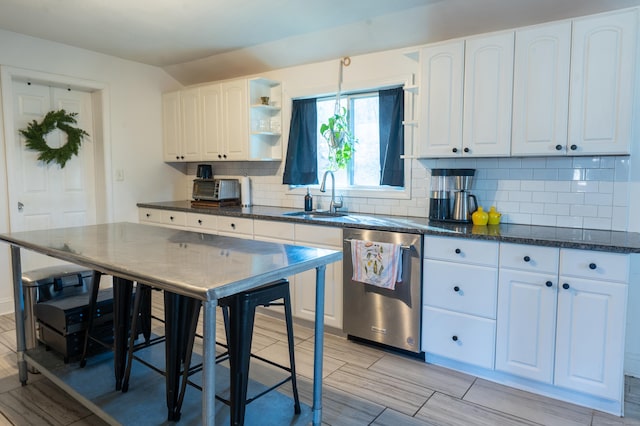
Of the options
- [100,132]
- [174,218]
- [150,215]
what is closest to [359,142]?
[174,218]

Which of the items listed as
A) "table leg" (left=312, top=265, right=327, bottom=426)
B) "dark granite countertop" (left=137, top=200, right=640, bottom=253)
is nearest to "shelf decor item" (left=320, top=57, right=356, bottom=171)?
"dark granite countertop" (left=137, top=200, right=640, bottom=253)

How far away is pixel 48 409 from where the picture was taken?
2.35m

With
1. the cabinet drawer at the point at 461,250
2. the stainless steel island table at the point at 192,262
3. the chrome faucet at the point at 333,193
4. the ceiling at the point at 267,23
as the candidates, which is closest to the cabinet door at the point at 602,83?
the ceiling at the point at 267,23

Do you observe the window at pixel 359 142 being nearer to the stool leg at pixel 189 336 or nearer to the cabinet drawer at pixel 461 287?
the cabinet drawer at pixel 461 287

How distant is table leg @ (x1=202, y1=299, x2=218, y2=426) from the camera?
54.3 inches

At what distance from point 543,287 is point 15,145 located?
4.40m

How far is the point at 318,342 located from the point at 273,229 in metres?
1.71

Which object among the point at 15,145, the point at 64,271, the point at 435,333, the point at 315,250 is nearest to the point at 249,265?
the point at 315,250

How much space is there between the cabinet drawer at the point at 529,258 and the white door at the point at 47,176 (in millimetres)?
4075

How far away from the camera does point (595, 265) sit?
2240 millimetres

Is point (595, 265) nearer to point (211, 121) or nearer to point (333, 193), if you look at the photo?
point (333, 193)

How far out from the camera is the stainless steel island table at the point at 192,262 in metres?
1.40

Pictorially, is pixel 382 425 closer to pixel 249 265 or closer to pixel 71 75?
pixel 249 265

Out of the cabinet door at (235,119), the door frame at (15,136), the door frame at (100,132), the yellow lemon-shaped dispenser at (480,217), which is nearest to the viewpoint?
the yellow lemon-shaped dispenser at (480,217)
